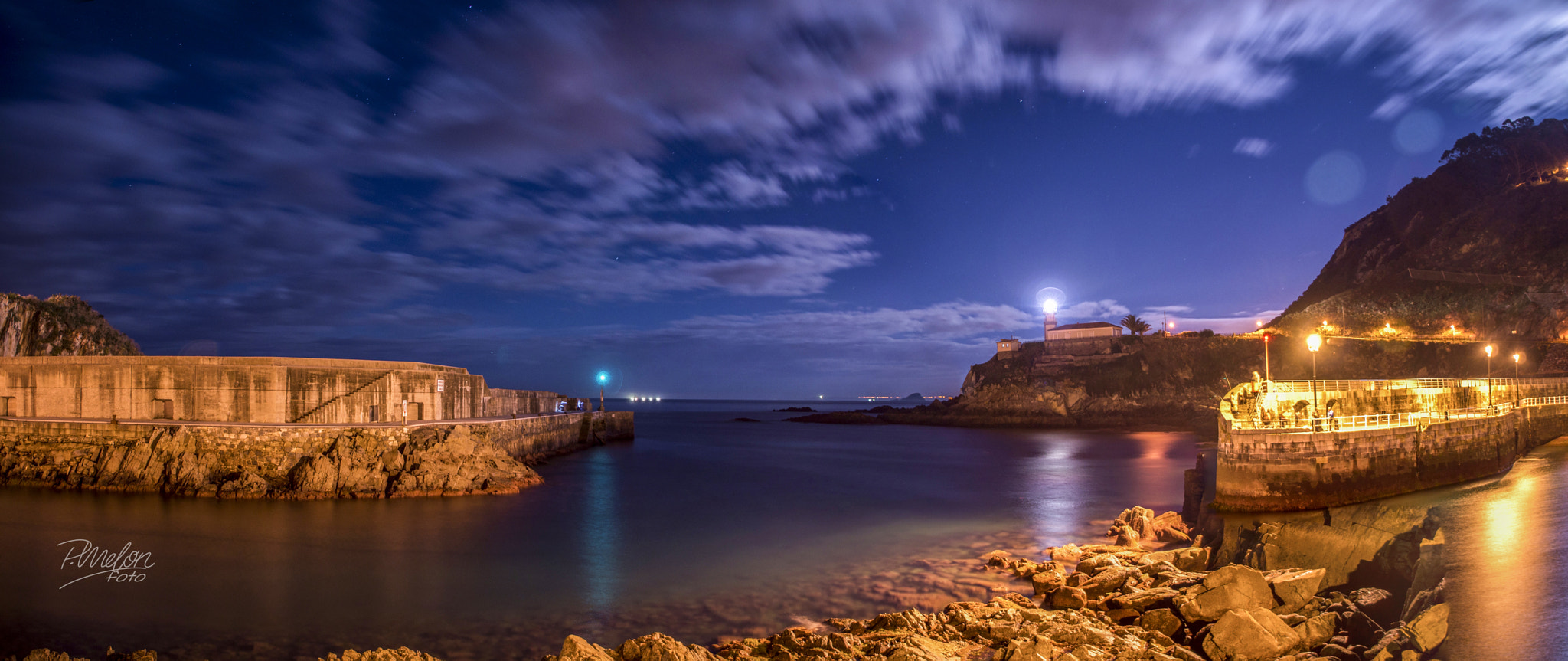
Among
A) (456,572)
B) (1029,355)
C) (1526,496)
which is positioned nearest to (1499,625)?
(1526,496)

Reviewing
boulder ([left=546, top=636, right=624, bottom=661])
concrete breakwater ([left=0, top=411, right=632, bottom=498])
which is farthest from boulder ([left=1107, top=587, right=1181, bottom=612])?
concrete breakwater ([left=0, top=411, right=632, bottom=498])

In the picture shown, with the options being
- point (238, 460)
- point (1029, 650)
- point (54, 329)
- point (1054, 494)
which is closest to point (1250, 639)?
point (1029, 650)

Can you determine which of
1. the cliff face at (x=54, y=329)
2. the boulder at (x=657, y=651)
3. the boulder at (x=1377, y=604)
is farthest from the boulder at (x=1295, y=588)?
the cliff face at (x=54, y=329)

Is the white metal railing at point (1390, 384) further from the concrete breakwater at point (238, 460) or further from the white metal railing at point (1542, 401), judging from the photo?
the concrete breakwater at point (238, 460)

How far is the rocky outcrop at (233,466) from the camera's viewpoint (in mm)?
19203

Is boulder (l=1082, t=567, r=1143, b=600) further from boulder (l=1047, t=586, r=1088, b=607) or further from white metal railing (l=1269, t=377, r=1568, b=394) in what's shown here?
white metal railing (l=1269, t=377, r=1568, b=394)

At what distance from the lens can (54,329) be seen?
48719 mm

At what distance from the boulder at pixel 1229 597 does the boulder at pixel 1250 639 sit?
518 millimetres

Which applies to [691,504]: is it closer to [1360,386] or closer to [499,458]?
[499,458]

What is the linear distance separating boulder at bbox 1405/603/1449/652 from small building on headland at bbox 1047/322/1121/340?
77.2 meters

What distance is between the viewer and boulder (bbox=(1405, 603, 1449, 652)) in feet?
22.7

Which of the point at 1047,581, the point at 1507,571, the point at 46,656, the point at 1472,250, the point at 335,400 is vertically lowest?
the point at 1047,581

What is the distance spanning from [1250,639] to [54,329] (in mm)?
70522

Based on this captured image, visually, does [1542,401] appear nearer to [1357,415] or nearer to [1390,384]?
[1390,384]
